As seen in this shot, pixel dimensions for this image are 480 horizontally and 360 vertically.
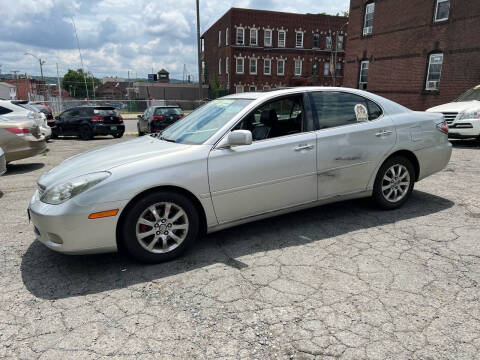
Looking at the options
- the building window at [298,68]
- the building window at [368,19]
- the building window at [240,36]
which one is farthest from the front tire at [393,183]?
the building window at [298,68]

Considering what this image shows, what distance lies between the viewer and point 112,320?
2.71m

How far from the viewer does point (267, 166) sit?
3826mm

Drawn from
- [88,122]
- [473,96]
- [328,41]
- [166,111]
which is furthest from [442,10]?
[328,41]

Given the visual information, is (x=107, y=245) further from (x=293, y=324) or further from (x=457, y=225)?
(x=457, y=225)

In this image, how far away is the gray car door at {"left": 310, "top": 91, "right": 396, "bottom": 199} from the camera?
4.19m

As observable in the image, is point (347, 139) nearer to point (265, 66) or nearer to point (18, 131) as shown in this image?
point (18, 131)

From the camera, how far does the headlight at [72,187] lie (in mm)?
3223

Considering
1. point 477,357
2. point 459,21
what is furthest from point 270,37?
point 477,357

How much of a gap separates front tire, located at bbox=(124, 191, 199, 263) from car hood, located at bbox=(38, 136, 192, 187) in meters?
0.45

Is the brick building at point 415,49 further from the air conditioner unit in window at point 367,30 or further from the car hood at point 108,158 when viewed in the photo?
the car hood at point 108,158

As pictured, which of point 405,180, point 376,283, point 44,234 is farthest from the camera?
point 405,180

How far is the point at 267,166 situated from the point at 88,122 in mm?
13913

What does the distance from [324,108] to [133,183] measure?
7.82 ft

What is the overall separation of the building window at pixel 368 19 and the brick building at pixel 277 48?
18.4 meters
